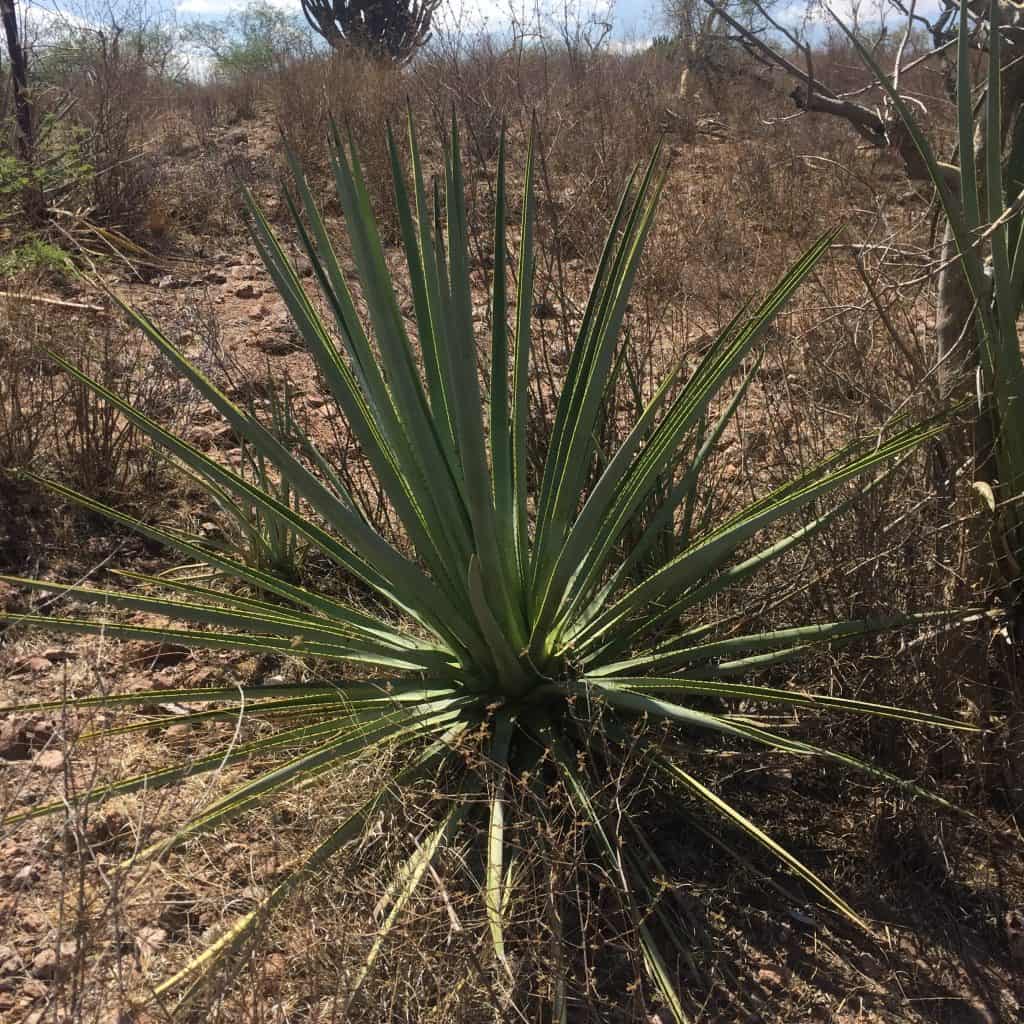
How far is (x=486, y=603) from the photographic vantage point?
173 centimetres

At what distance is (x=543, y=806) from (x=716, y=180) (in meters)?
5.41

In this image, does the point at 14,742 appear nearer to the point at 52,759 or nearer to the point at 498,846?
the point at 52,759

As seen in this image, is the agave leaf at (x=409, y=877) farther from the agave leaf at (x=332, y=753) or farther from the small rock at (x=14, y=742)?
the small rock at (x=14, y=742)

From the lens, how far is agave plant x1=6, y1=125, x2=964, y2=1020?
1.66 m

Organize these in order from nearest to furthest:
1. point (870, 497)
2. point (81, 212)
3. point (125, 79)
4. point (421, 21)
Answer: point (870, 497) → point (81, 212) → point (125, 79) → point (421, 21)

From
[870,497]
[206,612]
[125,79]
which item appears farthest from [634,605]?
[125,79]

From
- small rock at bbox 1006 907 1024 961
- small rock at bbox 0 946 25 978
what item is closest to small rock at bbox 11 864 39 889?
small rock at bbox 0 946 25 978

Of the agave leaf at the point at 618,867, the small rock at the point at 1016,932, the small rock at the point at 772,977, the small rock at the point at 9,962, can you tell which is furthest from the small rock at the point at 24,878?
the small rock at the point at 1016,932

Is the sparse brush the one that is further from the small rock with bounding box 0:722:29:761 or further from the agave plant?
the small rock with bounding box 0:722:29:761

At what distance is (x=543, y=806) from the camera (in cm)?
174

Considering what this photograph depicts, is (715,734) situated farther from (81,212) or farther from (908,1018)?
(81,212)

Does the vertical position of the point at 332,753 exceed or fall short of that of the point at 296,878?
it exceeds it

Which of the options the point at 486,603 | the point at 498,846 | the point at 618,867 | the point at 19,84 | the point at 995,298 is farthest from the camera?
the point at 19,84

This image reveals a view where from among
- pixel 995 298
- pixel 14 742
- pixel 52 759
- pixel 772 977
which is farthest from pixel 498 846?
pixel 995 298
